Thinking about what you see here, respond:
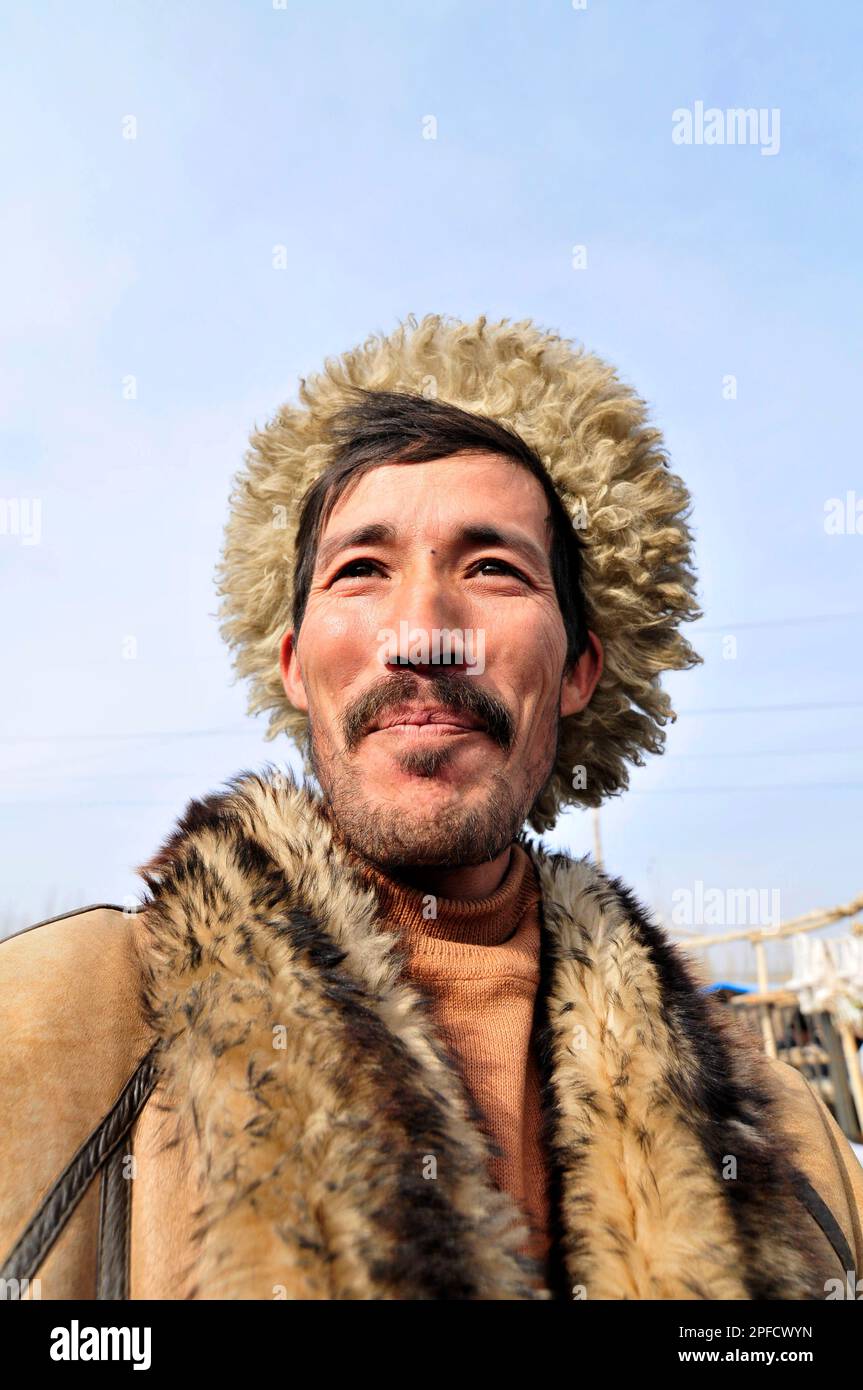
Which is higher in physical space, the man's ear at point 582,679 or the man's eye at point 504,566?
the man's eye at point 504,566

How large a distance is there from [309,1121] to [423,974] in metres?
0.60

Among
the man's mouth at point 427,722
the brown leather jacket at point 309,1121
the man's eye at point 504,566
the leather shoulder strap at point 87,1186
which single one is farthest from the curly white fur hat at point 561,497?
the leather shoulder strap at point 87,1186

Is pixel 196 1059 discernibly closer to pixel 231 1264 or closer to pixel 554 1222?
pixel 231 1264

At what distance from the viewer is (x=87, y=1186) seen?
4.92 feet

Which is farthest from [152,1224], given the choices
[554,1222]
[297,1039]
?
[554,1222]

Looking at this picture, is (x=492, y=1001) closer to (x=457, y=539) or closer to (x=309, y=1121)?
(x=309, y=1121)

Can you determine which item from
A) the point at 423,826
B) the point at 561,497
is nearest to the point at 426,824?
the point at 423,826

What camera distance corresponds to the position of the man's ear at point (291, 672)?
105 inches

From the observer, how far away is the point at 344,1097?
4.96ft

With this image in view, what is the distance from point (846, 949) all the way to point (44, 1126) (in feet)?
27.1

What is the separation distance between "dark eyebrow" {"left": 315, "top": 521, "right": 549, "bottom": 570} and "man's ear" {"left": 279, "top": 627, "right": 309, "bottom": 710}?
37 cm

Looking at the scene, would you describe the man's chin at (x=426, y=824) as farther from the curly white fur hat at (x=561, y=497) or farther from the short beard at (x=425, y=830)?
the curly white fur hat at (x=561, y=497)

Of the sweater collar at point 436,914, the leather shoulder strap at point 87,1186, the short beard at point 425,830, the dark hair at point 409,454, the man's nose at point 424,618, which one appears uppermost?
the dark hair at point 409,454

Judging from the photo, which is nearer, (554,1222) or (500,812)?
(554,1222)
